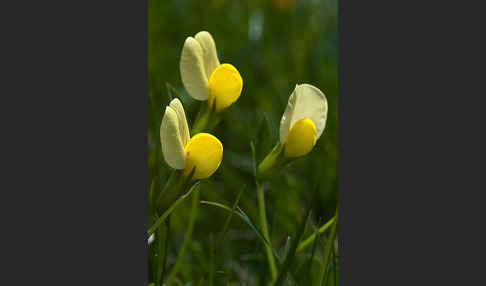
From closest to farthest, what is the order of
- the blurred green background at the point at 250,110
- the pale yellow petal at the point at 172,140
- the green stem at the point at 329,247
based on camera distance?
1. the pale yellow petal at the point at 172,140
2. the green stem at the point at 329,247
3. the blurred green background at the point at 250,110

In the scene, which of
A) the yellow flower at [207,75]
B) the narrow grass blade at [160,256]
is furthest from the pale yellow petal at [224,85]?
the narrow grass blade at [160,256]

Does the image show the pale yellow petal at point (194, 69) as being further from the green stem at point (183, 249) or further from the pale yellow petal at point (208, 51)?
the green stem at point (183, 249)

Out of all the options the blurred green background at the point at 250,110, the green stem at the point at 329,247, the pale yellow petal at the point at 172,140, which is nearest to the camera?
the pale yellow petal at the point at 172,140

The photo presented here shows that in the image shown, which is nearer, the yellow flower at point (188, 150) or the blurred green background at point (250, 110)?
the yellow flower at point (188, 150)

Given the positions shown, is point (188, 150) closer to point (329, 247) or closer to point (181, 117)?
point (181, 117)

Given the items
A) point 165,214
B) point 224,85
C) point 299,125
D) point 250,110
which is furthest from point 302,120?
point 250,110

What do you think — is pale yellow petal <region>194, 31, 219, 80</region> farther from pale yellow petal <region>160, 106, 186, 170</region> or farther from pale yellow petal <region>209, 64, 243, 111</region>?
pale yellow petal <region>160, 106, 186, 170</region>

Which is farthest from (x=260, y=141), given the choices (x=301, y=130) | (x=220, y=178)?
(x=220, y=178)

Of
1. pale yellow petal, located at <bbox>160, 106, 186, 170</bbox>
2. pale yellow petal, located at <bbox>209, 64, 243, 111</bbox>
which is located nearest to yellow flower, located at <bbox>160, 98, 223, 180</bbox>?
pale yellow petal, located at <bbox>160, 106, 186, 170</bbox>
